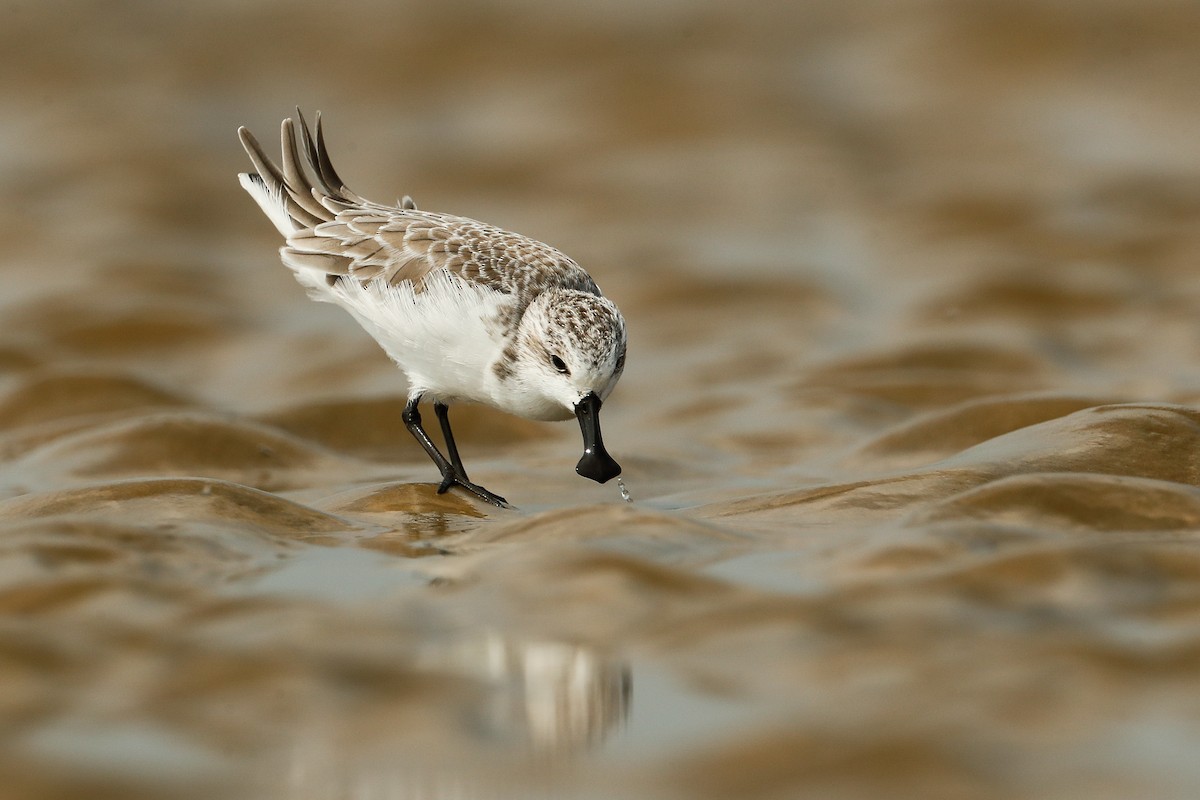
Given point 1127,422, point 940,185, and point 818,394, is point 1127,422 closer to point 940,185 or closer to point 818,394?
point 818,394

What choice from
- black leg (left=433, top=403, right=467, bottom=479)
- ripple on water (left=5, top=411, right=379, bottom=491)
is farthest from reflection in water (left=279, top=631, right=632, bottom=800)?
ripple on water (left=5, top=411, right=379, bottom=491)

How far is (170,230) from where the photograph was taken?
1115cm

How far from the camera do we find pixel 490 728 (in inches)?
147

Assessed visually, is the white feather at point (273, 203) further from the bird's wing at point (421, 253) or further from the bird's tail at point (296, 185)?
the bird's wing at point (421, 253)

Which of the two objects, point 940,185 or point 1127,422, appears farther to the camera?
point 940,185

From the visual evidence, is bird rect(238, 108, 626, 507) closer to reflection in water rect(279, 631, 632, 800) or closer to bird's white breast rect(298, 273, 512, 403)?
bird's white breast rect(298, 273, 512, 403)

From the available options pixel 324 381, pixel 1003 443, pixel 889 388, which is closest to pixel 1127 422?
pixel 1003 443

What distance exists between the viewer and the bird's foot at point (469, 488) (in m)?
6.48

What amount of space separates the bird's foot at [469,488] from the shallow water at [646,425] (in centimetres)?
9

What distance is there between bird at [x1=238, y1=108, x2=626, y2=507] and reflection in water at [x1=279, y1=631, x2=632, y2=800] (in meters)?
2.10

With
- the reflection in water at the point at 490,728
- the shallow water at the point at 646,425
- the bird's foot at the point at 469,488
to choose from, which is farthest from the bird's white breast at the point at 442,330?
the reflection in water at the point at 490,728

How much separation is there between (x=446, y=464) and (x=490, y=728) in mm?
3006

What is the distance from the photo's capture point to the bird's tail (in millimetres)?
7496

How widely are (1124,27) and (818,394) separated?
231 inches
